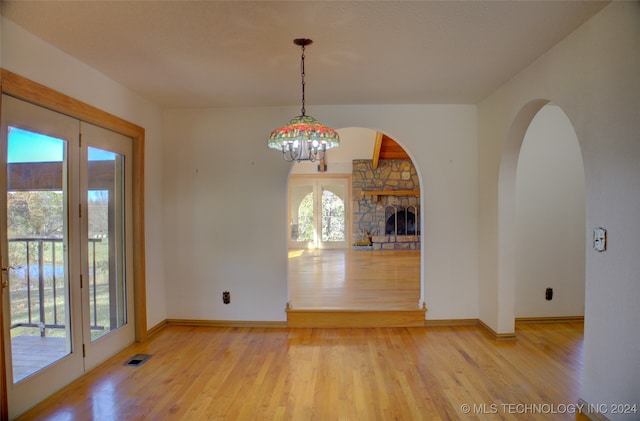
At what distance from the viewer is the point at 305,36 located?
2.22 metres

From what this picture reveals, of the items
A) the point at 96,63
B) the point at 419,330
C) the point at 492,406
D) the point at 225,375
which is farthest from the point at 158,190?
the point at 492,406

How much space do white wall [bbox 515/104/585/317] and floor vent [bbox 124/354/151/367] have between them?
387cm

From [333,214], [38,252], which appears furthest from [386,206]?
[38,252]

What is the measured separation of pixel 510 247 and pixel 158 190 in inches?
150

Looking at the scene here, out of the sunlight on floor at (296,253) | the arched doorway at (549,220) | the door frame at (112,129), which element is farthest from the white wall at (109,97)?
the sunlight on floor at (296,253)

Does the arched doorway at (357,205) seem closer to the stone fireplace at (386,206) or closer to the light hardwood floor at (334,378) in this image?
the stone fireplace at (386,206)

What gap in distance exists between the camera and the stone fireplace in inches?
346

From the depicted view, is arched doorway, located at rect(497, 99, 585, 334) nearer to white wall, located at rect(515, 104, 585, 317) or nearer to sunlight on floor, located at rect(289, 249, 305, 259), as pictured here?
white wall, located at rect(515, 104, 585, 317)

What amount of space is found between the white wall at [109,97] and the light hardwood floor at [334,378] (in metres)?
0.69

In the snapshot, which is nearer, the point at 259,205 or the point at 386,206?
the point at 259,205

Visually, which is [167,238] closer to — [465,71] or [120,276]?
[120,276]

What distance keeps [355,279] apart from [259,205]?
2.34 m

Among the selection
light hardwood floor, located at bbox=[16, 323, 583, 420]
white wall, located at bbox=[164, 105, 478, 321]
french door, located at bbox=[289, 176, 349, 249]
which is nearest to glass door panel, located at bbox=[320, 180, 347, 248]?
french door, located at bbox=[289, 176, 349, 249]

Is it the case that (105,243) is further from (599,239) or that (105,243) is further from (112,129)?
(599,239)
